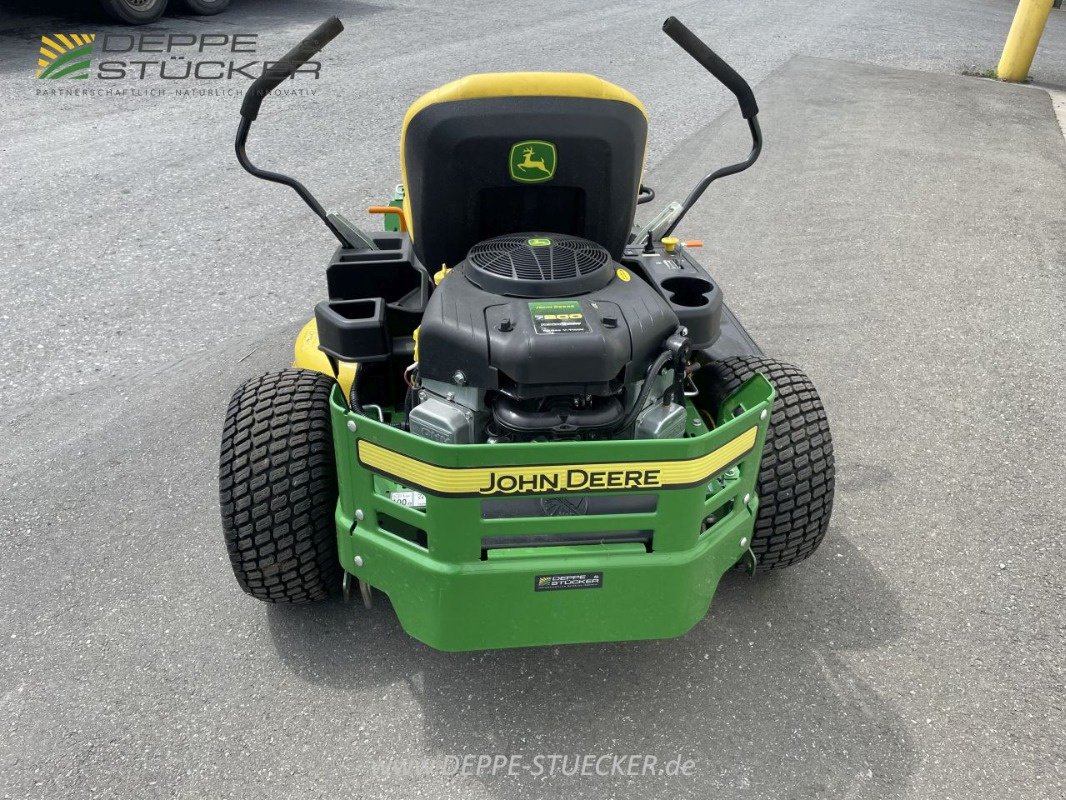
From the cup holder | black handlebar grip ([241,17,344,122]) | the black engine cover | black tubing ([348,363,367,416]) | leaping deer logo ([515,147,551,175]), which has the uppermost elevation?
black handlebar grip ([241,17,344,122])

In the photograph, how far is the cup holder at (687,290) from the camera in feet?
8.65

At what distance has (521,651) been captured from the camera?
2.64 metres

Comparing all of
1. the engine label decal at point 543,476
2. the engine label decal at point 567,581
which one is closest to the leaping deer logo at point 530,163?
the engine label decal at point 543,476

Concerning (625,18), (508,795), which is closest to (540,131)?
(508,795)

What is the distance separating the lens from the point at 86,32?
32.6 ft

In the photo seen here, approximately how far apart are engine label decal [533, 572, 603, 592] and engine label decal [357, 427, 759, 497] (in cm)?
22

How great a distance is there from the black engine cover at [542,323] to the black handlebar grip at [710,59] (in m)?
0.84

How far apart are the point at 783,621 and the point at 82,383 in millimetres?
2988

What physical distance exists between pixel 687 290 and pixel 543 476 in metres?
0.91

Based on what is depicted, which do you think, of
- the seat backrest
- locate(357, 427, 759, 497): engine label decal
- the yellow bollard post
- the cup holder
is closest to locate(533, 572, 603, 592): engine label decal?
locate(357, 427, 759, 497): engine label decal

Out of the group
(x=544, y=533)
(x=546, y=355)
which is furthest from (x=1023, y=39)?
(x=544, y=533)

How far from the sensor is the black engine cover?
7.13ft

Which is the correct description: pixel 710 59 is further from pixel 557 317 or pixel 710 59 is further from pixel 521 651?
pixel 521 651

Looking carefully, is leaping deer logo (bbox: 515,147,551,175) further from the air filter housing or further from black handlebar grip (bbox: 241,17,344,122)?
black handlebar grip (bbox: 241,17,344,122)
